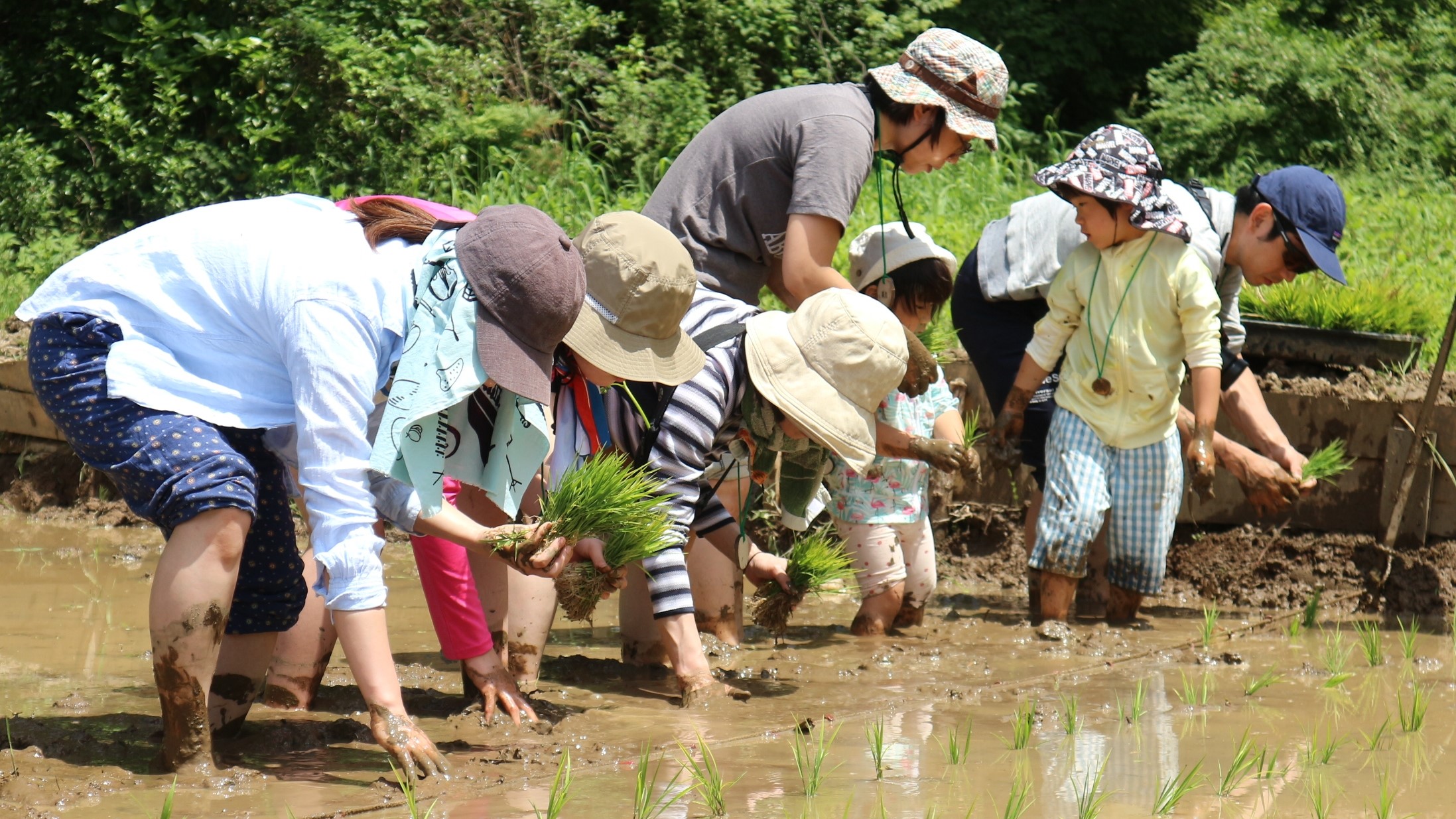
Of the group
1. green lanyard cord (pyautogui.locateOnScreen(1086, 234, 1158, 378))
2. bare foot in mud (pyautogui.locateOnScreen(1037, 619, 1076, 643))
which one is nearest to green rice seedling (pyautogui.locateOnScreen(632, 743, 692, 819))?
bare foot in mud (pyautogui.locateOnScreen(1037, 619, 1076, 643))

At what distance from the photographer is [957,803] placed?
2705 millimetres

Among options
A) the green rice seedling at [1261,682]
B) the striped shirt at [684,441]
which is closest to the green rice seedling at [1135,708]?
the green rice seedling at [1261,682]

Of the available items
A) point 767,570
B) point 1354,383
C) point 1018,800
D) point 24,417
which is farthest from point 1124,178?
point 24,417

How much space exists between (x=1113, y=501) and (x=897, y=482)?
0.77 meters

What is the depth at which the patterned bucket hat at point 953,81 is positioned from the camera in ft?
12.9

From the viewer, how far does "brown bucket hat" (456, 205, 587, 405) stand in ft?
8.32

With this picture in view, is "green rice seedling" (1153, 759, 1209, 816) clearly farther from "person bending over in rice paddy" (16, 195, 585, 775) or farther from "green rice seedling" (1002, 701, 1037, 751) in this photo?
"person bending over in rice paddy" (16, 195, 585, 775)

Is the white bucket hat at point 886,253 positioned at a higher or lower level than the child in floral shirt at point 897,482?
higher

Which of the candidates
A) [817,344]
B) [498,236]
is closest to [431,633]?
[817,344]

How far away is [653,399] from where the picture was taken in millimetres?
3465

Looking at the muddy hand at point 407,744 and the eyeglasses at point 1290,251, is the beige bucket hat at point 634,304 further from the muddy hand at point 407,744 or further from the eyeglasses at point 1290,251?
the eyeglasses at point 1290,251

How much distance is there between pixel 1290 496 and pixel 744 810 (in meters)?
2.93

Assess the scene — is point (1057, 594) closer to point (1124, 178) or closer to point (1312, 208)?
point (1124, 178)

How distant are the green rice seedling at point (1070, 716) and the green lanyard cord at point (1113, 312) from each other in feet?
4.47
